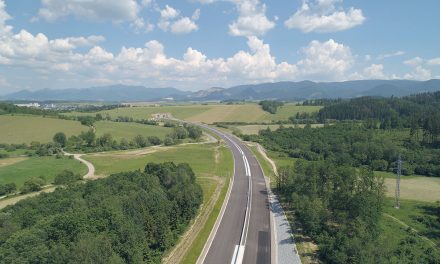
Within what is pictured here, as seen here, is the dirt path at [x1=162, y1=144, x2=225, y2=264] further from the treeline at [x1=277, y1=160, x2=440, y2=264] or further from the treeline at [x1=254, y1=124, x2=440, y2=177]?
the treeline at [x1=254, y1=124, x2=440, y2=177]

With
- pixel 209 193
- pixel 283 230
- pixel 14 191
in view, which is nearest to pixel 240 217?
pixel 283 230

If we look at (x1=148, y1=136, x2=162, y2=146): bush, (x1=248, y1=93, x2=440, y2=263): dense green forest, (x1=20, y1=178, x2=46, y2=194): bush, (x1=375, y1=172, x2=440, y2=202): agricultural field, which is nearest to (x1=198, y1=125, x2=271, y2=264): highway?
(x1=248, y1=93, x2=440, y2=263): dense green forest

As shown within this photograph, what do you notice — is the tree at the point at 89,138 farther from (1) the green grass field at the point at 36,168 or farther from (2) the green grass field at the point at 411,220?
(2) the green grass field at the point at 411,220

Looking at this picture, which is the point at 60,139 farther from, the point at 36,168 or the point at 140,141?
the point at 36,168

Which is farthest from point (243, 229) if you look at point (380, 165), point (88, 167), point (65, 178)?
point (380, 165)

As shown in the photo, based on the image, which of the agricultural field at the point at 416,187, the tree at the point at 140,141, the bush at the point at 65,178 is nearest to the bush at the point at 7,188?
the bush at the point at 65,178

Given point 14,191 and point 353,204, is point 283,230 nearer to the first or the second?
point 353,204

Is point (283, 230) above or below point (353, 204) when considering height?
below
